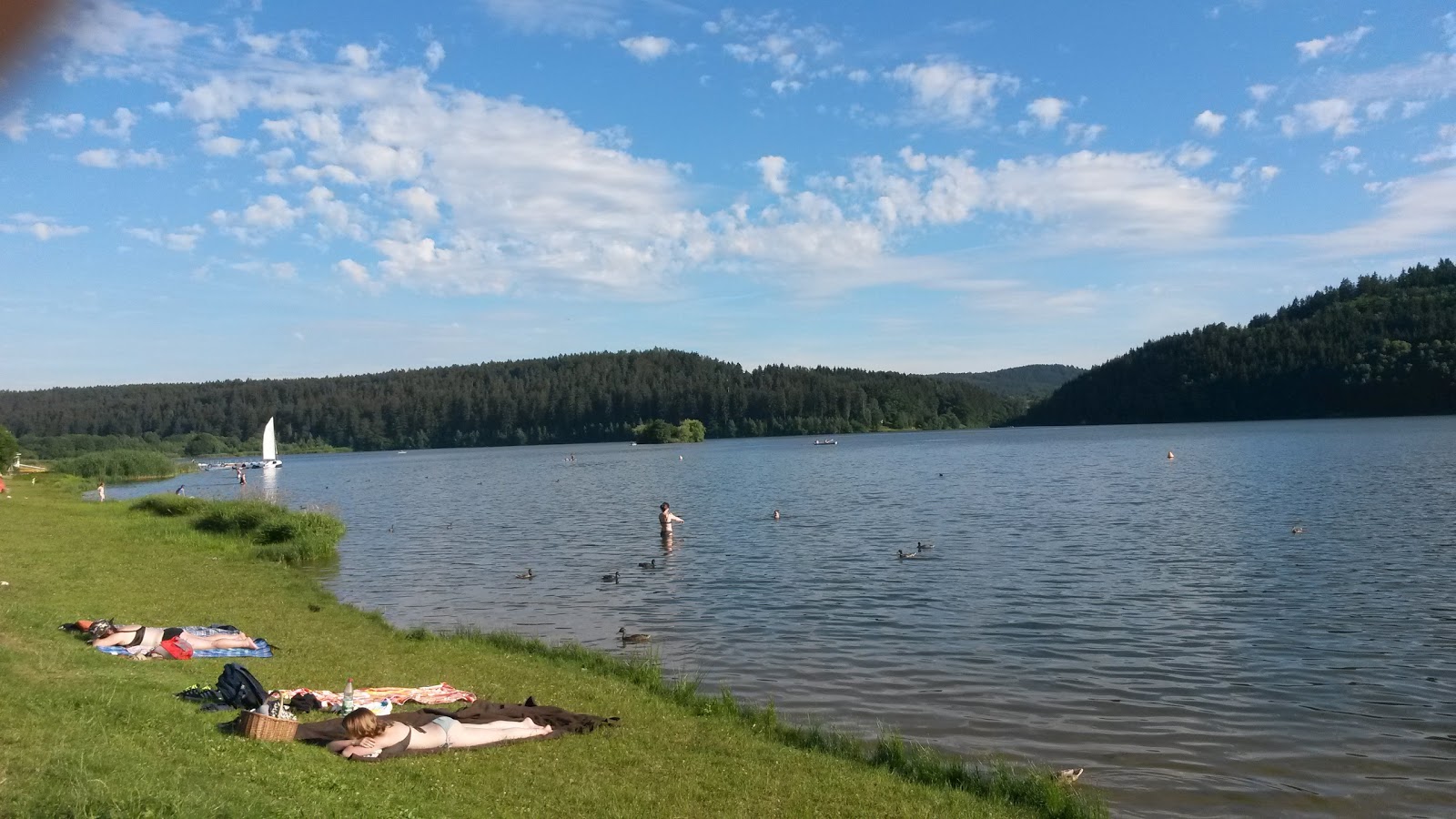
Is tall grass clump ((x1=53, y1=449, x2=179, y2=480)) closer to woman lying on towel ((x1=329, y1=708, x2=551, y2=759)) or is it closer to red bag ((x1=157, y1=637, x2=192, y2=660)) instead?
red bag ((x1=157, y1=637, x2=192, y2=660))

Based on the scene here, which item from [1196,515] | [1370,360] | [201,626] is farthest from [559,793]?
[1370,360]

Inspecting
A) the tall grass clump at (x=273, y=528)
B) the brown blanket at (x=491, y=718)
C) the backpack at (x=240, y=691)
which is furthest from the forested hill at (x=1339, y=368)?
the backpack at (x=240, y=691)

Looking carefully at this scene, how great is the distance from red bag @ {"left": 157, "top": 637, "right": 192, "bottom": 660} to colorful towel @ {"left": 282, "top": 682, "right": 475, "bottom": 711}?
11.6ft

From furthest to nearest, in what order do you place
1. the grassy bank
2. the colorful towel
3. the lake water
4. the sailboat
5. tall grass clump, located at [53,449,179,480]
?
the sailboat < tall grass clump, located at [53,449,179,480] < the lake water < the colorful towel < the grassy bank

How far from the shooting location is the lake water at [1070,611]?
48.2 ft

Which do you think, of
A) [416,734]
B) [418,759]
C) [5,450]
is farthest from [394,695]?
[5,450]

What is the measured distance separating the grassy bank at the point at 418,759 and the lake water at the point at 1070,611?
85.1 inches

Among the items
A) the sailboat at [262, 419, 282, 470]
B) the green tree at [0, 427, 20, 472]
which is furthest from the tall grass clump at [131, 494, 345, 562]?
the sailboat at [262, 419, 282, 470]

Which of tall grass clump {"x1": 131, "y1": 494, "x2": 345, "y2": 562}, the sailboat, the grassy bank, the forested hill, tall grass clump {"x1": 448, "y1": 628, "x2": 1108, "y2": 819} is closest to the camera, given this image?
the grassy bank

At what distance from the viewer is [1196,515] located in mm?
43219

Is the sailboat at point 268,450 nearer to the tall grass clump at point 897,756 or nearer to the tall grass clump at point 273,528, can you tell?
the tall grass clump at point 273,528

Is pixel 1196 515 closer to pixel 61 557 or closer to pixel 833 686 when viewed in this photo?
pixel 833 686

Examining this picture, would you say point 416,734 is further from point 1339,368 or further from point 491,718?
point 1339,368

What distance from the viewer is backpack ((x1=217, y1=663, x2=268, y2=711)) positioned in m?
12.6
